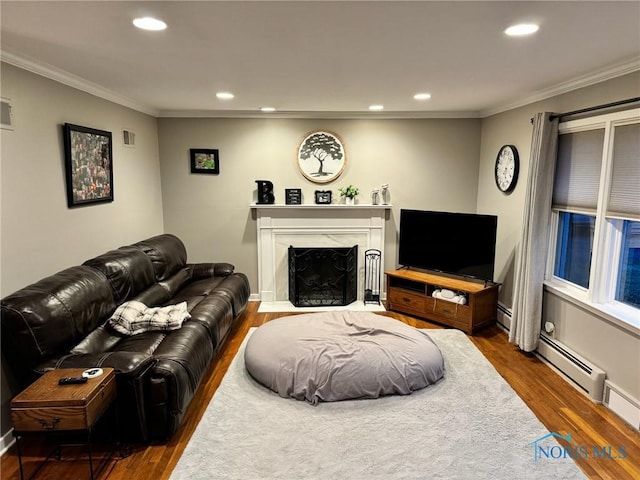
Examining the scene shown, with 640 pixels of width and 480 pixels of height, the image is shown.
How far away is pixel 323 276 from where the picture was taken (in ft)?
18.1

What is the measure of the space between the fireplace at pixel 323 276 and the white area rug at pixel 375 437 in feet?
7.07

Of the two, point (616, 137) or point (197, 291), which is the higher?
point (616, 137)

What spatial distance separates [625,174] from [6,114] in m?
4.32

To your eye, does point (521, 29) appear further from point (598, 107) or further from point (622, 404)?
point (622, 404)

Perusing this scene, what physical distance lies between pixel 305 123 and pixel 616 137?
11.2 ft

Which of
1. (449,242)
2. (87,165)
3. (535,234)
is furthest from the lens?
(449,242)

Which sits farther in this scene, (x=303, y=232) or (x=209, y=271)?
(x=303, y=232)

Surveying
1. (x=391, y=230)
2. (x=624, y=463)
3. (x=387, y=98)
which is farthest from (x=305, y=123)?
(x=624, y=463)

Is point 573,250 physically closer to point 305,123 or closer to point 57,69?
point 305,123

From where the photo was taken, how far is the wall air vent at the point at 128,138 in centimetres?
439

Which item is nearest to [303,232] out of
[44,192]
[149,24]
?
[44,192]

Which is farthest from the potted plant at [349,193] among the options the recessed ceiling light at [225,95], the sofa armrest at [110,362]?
the sofa armrest at [110,362]

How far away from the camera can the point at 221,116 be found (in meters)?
5.22

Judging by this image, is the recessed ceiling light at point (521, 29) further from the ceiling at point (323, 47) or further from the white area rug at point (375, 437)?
the white area rug at point (375, 437)
